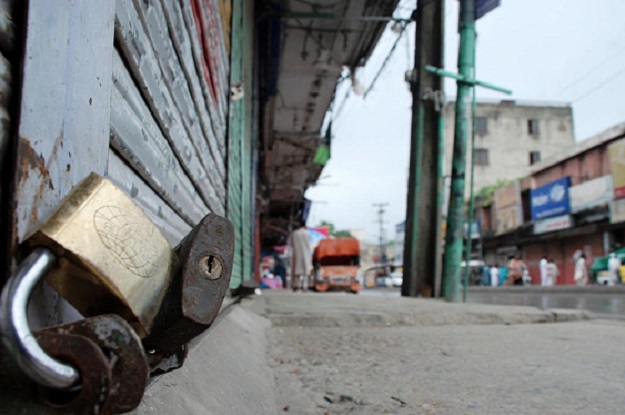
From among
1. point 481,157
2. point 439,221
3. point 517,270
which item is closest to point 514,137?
point 481,157

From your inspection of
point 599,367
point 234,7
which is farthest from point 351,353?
point 234,7

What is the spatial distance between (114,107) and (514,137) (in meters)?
41.5

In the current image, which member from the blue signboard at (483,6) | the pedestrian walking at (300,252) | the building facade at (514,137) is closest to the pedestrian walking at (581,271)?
the pedestrian walking at (300,252)

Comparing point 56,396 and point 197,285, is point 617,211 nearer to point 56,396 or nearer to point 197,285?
point 197,285

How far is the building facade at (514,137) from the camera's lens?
39156 mm

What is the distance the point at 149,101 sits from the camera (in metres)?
1.62

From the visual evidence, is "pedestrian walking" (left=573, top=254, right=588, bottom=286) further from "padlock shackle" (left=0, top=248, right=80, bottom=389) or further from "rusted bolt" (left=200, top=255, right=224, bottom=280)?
"padlock shackle" (left=0, top=248, right=80, bottom=389)

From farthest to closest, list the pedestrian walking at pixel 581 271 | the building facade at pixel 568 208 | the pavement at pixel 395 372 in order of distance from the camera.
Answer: the building facade at pixel 568 208 < the pedestrian walking at pixel 581 271 < the pavement at pixel 395 372

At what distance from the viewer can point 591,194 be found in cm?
2138

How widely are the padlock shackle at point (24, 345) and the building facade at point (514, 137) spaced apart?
132 feet

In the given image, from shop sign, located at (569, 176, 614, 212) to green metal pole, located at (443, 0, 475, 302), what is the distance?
53.8 ft

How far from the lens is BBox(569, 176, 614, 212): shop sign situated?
797 inches

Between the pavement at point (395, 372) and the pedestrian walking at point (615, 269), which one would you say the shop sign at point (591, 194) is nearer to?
the pedestrian walking at point (615, 269)

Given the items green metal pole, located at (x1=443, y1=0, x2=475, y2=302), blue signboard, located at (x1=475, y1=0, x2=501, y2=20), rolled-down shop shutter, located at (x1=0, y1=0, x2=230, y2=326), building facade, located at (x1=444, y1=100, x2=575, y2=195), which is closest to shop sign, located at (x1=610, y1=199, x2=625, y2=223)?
green metal pole, located at (x1=443, y1=0, x2=475, y2=302)
